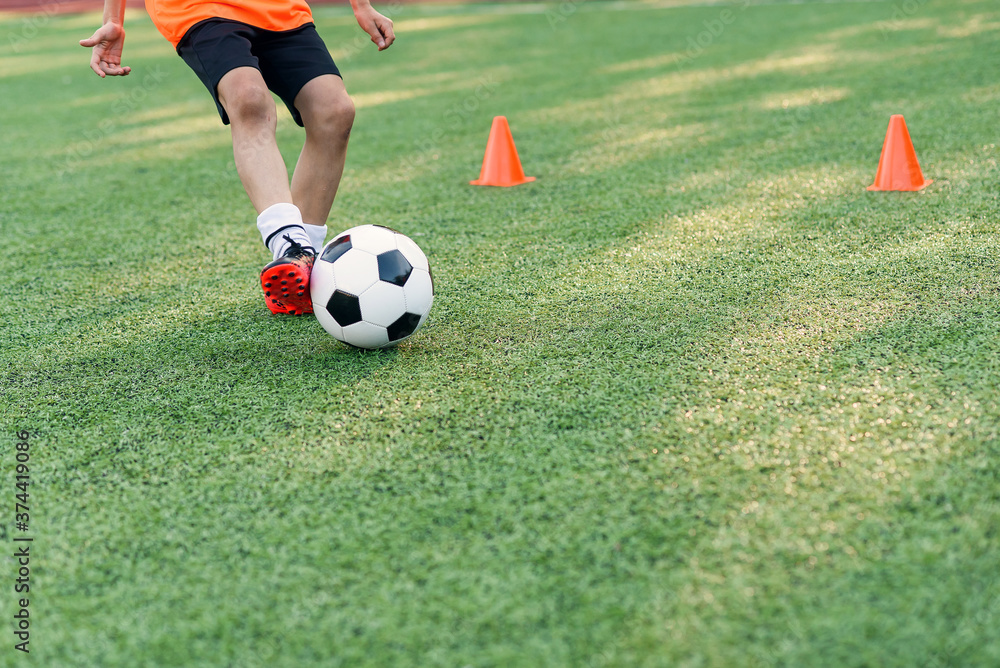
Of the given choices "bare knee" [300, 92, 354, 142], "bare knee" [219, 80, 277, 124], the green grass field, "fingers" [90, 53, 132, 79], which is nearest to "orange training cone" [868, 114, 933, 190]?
the green grass field

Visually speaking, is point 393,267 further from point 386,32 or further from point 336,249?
point 386,32

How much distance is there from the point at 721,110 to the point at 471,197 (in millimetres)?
2246

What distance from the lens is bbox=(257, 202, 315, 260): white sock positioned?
2527 millimetres

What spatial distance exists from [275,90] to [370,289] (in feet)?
3.20

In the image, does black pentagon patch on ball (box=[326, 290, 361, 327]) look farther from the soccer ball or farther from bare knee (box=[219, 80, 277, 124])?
bare knee (box=[219, 80, 277, 124])

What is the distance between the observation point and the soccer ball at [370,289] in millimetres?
2318

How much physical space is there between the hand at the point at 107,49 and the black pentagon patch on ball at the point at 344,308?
1224 millimetres

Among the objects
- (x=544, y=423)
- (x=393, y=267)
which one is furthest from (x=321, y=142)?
(x=544, y=423)

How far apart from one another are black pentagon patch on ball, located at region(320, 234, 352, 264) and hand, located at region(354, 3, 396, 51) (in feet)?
2.82

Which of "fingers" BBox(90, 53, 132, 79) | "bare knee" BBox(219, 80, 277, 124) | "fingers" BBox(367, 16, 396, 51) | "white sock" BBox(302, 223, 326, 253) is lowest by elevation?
"white sock" BBox(302, 223, 326, 253)

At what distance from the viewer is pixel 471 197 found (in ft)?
13.3

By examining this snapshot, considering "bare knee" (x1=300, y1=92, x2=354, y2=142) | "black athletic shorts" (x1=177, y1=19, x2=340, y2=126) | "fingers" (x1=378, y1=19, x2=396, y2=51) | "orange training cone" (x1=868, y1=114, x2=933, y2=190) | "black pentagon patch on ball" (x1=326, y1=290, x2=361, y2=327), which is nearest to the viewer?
"black pentagon patch on ball" (x1=326, y1=290, x2=361, y2=327)

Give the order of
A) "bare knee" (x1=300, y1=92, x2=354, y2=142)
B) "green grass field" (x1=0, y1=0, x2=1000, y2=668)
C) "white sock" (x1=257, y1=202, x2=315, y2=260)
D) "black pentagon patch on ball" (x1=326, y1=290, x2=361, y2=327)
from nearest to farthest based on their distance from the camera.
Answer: "green grass field" (x1=0, y1=0, x2=1000, y2=668) < "black pentagon patch on ball" (x1=326, y1=290, x2=361, y2=327) < "white sock" (x1=257, y1=202, x2=315, y2=260) < "bare knee" (x1=300, y1=92, x2=354, y2=142)

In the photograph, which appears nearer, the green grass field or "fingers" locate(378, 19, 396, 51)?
the green grass field
